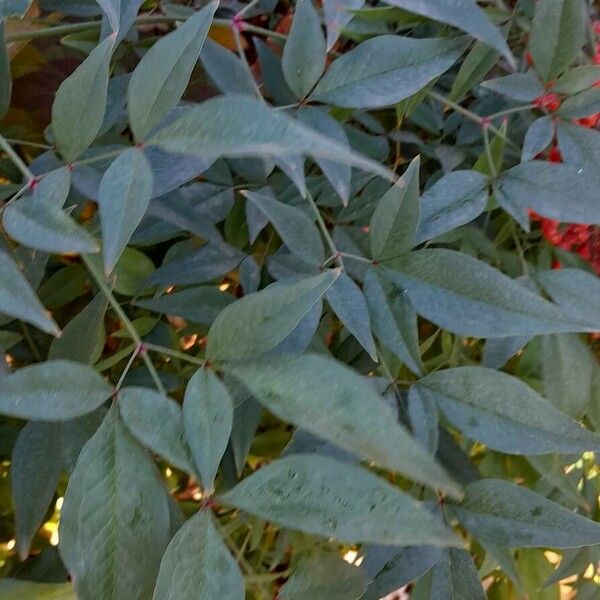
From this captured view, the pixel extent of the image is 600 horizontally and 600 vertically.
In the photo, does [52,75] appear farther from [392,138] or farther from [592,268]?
[592,268]

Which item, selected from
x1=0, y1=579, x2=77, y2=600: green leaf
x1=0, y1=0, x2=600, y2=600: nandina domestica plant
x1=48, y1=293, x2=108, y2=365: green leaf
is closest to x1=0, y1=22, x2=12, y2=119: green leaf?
x1=0, y1=0, x2=600, y2=600: nandina domestica plant

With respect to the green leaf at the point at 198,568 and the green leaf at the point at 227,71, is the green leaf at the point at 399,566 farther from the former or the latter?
the green leaf at the point at 227,71

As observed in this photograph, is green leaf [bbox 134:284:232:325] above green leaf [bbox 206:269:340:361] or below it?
below

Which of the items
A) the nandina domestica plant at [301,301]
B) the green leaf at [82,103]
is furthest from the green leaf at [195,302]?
the green leaf at [82,103]

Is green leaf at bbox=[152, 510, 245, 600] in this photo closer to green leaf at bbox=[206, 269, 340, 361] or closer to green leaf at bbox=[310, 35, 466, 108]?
green leaf at bbox=[206, 269, 340, 361]

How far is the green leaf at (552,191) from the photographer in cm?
30

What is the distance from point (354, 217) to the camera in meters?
0.39

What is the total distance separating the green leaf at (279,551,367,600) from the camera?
0.28 m

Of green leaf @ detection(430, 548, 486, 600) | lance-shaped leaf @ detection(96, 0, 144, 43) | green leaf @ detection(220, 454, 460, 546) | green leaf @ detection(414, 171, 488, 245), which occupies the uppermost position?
lance-shaped leaf @ detection(96, 0, 144, 43)

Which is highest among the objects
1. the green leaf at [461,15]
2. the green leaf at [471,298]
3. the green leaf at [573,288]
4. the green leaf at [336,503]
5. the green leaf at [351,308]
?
the green leaf at [461,15]

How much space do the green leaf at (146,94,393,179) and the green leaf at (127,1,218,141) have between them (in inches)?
0.6

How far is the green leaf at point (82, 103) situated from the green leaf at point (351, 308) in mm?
118

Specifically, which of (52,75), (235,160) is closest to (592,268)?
(235,160)

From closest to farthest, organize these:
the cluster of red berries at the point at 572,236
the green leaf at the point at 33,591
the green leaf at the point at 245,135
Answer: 1. the green leaf at the point at 245,135
2. the green leaf at the point at 33,591
3. the cluster of red berries at the point at 572,236
